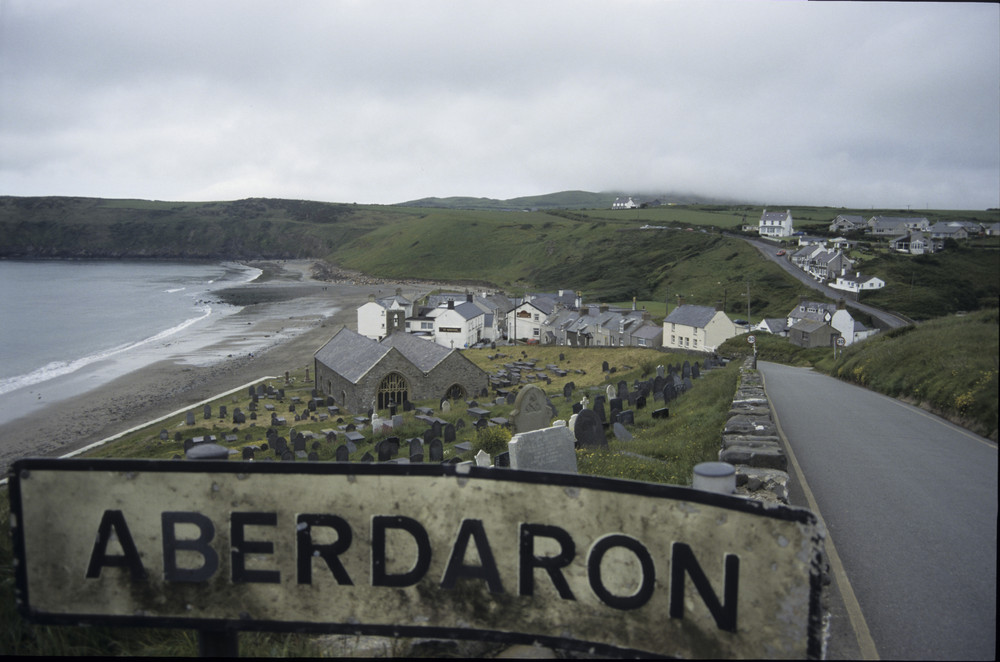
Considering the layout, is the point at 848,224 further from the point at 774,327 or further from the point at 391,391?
the point at 391,391

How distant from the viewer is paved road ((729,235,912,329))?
35.8 m

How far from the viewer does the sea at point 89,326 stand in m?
46.8

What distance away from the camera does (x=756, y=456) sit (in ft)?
25.8

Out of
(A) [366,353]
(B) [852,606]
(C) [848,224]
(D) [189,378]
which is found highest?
(C) [848,224]

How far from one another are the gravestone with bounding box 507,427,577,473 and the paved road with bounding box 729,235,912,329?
18146mm

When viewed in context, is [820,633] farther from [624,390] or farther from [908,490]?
[624,390]

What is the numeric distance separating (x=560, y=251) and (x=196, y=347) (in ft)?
309

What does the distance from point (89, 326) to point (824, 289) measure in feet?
268

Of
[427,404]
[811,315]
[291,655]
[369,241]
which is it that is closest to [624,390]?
[427,404]

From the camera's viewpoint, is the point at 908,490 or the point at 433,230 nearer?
the point at 908,490

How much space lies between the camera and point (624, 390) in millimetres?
25922

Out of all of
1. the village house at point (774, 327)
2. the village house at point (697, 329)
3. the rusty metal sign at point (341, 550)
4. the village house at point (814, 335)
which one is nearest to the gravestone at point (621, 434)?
the rusty metal sign at point (341, 550)

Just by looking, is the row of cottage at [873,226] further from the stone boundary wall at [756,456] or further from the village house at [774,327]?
the stone boundary wall at [756,456]

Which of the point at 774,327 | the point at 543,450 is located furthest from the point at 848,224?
the point at 543,450
